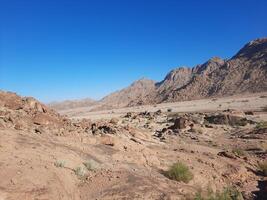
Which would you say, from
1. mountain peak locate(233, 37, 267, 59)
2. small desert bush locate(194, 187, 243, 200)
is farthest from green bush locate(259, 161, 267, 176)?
mountain peak locate(233, 37, 267, 59)

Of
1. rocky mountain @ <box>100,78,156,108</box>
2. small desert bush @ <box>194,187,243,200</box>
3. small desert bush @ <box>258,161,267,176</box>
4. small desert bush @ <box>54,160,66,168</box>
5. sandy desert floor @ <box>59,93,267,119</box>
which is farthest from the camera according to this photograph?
rocky mountain @ <box>100,78,156,108</box>

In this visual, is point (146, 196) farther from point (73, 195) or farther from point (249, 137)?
point (249, 137)

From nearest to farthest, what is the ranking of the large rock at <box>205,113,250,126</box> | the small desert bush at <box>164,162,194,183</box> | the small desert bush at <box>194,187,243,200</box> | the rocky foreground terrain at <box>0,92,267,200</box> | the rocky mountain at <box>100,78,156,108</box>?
the rocky foreground terrain at <box>0,92,267,200</box> < the small desert bush at <box>194,187,243,200</box> < the small desert bush at <box>164,162,194,183</box> < the large rock at <box>205,113,250,126</box> < the rocky mountain at <box>100,78,156,108</box>

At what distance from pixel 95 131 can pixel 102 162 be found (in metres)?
4.74

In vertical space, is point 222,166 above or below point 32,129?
below

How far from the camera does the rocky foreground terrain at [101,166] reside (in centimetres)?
947

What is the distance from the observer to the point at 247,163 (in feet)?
52.2

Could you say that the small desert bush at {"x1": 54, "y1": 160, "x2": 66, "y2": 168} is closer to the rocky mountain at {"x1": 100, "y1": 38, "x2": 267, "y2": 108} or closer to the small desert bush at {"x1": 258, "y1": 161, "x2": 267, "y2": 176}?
the small desert bush at {"x1": 258, "y1": 161, "x2": 267, "y2": 176}

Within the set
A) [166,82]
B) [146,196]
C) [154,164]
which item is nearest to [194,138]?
[154,164]

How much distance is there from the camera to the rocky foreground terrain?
31.1 feet

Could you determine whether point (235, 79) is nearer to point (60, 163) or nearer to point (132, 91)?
point (132, 91)

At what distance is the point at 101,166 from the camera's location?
38.9 feet

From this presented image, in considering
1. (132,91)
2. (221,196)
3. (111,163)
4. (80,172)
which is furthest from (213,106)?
(132,91)

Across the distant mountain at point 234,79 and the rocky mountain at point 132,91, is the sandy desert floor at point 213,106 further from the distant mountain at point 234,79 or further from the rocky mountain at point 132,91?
the rocky mountain at point 132,91
